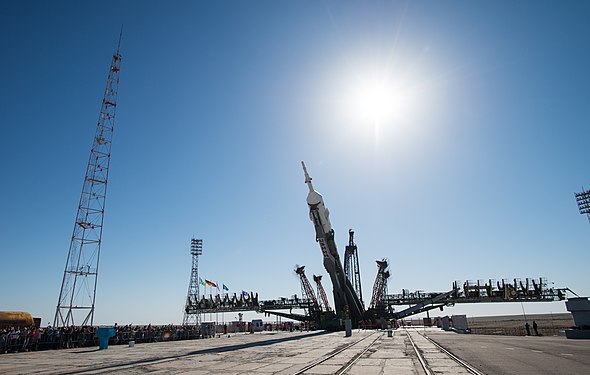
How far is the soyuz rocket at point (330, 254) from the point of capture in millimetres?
40750

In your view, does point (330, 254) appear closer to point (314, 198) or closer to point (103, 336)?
point (314, 198)

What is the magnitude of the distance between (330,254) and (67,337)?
87.4ft

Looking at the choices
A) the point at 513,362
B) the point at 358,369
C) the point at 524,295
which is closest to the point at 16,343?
the point at 358,369

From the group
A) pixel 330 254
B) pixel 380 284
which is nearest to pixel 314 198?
pixel 330 254

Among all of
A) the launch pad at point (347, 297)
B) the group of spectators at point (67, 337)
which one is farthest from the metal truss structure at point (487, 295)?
the group of spectators at point (67, 337)

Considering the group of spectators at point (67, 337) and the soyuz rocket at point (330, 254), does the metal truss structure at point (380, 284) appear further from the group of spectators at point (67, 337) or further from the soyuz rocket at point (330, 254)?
the group of spectators at point (67, 337)

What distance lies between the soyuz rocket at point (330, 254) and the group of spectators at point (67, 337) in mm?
17145

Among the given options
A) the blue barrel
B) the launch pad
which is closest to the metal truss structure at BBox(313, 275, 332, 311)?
the launch pad

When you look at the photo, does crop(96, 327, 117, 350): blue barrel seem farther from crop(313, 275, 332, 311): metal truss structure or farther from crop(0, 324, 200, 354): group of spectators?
crop(313, 275, 332, 311): metal truss structure

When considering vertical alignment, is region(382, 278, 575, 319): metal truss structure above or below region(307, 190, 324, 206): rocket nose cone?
below

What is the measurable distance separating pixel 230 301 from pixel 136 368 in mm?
56506

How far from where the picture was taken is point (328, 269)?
42000mm

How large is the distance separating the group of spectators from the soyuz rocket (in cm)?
1714

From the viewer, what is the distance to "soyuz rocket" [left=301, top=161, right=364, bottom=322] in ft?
134
